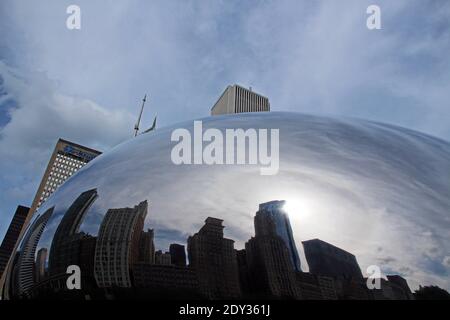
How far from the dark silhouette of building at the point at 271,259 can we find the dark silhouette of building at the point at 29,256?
2.00m

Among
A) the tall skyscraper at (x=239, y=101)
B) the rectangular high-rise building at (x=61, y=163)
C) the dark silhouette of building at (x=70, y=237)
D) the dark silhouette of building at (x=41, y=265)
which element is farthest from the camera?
the tall skyscraper at (x=239, y=101)

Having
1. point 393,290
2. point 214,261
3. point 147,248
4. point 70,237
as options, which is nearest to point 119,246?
point 147,248

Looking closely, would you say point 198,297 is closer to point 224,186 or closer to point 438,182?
point 224,186

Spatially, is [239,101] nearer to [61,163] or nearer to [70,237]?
[61,163]

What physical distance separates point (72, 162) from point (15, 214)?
70.5m

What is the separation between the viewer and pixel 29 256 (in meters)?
3.44

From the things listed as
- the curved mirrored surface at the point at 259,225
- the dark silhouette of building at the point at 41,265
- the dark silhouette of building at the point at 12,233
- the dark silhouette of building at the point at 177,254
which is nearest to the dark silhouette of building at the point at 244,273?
the curved mirrored surface at the point at 259,225

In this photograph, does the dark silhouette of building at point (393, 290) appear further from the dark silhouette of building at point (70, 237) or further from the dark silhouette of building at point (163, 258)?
the dark silhouette of building at point (70, 237)

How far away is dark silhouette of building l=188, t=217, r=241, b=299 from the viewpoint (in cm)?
241

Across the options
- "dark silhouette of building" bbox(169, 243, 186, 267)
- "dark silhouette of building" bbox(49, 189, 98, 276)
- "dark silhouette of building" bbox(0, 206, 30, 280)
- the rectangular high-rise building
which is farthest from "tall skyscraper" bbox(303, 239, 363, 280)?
"dark silhouette of building" bbox(0, 206, 30, 280)

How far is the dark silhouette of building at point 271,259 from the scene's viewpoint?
7.93 feet

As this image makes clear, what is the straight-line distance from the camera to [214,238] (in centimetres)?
256

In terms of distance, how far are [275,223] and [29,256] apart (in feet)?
7.99

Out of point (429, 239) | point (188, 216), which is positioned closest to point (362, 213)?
point (429, 239)
